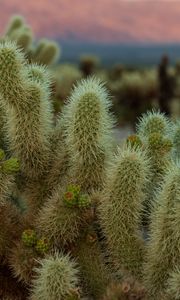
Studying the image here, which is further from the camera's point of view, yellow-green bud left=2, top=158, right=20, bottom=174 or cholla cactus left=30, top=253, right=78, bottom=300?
yellow-green bud left=2, top=158, right=20, bottom=174

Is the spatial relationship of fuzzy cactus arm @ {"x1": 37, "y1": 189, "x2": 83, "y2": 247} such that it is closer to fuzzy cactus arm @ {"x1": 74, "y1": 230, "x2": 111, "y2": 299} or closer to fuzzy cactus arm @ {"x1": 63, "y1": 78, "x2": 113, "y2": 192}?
fuzzy cactus arm @ {"x1": 74, "y1": 230, "x2": 111, "y2": 299}

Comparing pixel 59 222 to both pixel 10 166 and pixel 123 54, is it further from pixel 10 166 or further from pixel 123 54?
pixel 123 54

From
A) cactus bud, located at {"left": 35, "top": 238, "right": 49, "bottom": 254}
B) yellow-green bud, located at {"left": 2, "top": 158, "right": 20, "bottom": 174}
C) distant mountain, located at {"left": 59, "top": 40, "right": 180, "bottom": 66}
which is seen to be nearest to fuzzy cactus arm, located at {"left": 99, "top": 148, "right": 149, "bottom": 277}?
cactus bud, located at {"left": 35, "top": 238, "right": 49, "bottom": 254}

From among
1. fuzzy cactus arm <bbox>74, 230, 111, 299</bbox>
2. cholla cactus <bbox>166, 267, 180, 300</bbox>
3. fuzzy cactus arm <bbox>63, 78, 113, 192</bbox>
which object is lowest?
cholla cactus <bbox>166, 267, 180, 300</bbox>

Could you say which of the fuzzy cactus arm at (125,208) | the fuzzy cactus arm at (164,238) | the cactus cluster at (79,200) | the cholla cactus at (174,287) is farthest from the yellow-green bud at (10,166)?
the cholla cactus at (174,287)

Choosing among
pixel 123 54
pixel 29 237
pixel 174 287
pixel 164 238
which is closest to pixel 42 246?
pixel 29 237

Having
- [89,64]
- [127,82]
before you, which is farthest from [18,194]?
[89,64]

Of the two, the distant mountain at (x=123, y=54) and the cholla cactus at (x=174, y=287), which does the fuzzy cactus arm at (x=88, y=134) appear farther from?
the distant mountain at (x=123, y=54)
